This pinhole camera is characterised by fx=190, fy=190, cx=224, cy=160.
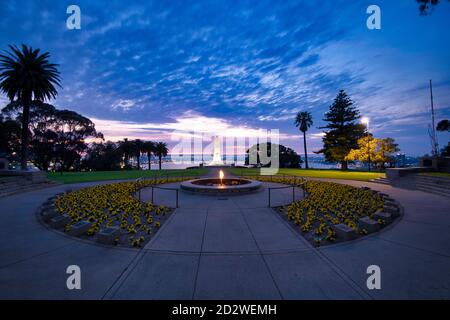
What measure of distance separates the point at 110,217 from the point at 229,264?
6.14 meters

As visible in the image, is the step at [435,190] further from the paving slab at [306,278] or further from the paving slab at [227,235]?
the paving slab at [227,235]

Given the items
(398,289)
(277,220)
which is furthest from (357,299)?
(277,220)

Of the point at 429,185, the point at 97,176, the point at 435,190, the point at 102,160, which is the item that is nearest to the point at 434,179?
the point at 429,185

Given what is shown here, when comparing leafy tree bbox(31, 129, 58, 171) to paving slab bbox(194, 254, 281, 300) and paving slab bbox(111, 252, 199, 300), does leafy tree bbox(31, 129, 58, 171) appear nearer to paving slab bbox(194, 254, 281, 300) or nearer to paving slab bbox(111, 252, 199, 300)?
paving slab bbox(111, 252, 199, 300)

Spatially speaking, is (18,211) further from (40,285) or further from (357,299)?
(357,299)

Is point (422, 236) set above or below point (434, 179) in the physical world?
below

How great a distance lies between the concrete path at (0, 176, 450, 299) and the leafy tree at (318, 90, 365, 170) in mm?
34491

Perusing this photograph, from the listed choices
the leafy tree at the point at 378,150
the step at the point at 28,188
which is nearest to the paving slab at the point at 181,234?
the step at the point at 28,188

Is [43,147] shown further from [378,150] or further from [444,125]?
[444,125]

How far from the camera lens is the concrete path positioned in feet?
11.6

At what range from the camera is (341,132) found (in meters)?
38.5

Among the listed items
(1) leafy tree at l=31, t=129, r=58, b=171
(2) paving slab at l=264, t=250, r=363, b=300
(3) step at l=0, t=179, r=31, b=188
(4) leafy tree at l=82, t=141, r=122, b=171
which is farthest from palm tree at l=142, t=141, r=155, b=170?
(2) paving slab at l=264, t=250, r=363, b=300

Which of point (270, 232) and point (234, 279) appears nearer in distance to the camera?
point (234, 279)
